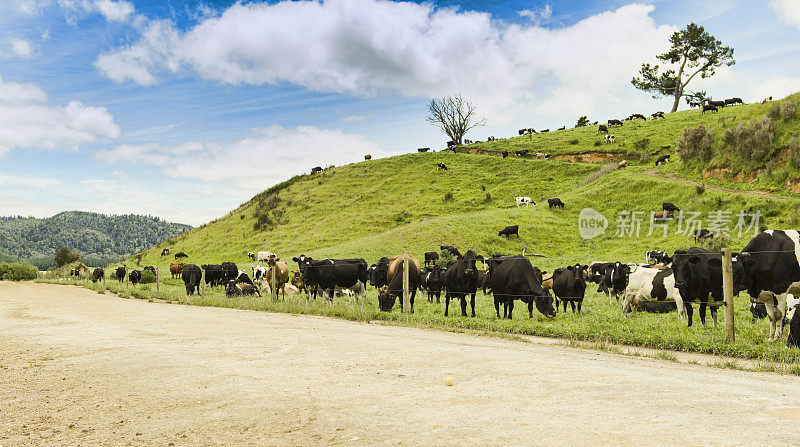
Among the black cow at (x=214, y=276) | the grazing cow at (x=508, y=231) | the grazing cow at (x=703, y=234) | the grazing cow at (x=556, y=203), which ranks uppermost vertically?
the grazing cow at (x=556, y=203)

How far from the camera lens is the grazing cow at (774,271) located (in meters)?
11.6

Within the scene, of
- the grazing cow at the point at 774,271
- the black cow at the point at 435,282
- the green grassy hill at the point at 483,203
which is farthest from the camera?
the green grassy hill at the point at 483,203

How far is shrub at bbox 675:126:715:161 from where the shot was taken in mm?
49625

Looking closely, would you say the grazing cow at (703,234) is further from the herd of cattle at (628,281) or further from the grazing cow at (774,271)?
the grazing cow at (774,271)

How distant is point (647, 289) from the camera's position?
16438mm

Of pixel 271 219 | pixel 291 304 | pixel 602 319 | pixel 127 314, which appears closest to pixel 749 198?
pixel 602 319

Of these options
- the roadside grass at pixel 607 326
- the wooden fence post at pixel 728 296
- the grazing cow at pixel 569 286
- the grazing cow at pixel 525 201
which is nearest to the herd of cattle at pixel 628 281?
the grazing cow at pixel 569 286

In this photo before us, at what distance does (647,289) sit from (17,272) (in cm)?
6931

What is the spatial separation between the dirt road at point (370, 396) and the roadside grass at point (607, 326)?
1682 millimetres

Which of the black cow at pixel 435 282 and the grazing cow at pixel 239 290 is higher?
the black cow at pixel 435 282

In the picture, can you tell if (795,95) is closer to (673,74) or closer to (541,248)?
(541,248)

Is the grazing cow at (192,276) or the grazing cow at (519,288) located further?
the grazing cow at (192,276)

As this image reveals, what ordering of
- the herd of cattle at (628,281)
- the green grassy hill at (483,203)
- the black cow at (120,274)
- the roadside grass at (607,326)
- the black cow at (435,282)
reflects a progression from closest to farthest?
the roadside grass at (607,326) < the herd of cattle at (628,281) < the black cow at (435,282) < the green grassy hill at (483,203) < the black cow at (120,274)

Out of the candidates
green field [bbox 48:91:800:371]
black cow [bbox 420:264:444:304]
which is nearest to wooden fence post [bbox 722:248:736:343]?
green field [bbox 48:91:800:371]
